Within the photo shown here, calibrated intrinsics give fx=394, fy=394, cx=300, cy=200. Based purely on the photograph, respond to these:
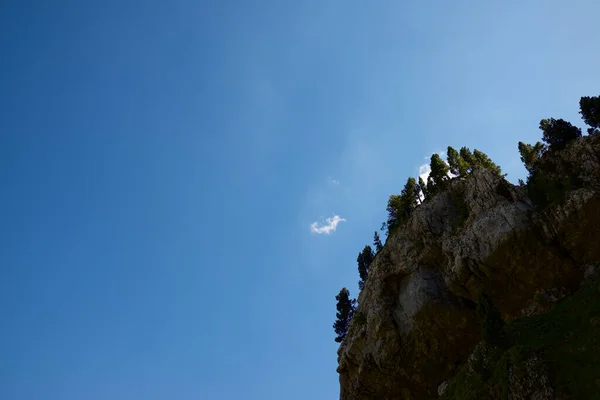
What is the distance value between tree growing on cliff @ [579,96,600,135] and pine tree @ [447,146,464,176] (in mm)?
23819

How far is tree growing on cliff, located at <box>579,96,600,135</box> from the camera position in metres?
60.3

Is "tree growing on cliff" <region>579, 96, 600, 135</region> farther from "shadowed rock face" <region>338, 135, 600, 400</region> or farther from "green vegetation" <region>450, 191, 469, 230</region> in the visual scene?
"green vegetation" <region>450, 191, 469, 230</region>

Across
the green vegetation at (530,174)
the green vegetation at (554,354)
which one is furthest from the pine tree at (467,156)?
the green vegetation at (554,354)

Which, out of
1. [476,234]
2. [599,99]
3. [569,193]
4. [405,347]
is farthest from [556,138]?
[405,347]

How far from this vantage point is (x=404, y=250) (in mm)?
64188

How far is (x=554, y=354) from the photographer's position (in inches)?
1394

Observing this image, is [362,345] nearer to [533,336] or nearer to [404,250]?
[404,250]

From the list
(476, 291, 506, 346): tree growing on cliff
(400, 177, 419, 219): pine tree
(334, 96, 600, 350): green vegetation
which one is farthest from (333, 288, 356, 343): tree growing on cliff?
(476, 291, 506, 346): tree growing on cliff

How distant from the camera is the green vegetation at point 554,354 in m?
32.1

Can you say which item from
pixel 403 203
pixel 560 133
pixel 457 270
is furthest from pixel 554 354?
pixel 403 203

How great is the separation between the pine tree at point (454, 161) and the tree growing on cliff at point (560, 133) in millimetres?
21141

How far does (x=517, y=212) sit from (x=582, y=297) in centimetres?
1303

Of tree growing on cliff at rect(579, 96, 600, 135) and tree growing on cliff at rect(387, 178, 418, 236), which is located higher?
tree growing on cliff at rect(387, 178, 418, 236)

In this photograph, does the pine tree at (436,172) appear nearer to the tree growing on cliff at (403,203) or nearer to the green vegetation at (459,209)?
the tree growing on cliff at (403,203)
